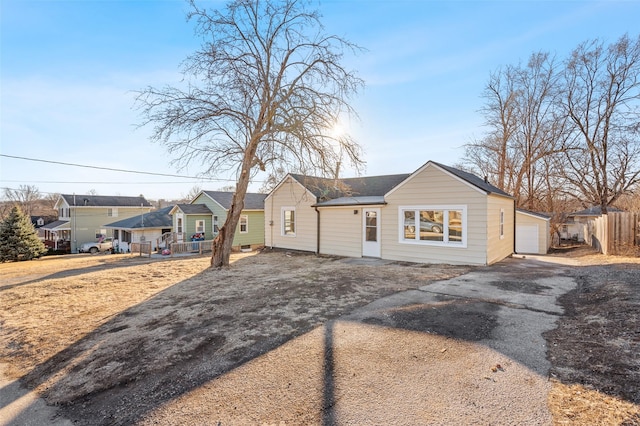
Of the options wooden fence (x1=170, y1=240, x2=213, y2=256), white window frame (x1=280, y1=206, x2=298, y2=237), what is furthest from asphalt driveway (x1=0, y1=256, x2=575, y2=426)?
wooden fence (x1=170, y1=240, x2=213, y2=256)

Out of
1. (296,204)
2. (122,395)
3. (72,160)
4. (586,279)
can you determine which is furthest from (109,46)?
(72,160)

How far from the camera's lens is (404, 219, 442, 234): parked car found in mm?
11320

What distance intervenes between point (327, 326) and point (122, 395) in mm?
2771

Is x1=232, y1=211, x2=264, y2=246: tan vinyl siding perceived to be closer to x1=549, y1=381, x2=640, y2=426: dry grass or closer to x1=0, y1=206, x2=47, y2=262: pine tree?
x1=0, y1=206, x2=47, y2=262: pine tree

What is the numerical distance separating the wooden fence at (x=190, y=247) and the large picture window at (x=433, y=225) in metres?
14.3

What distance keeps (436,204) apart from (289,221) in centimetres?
794

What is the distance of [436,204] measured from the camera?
1114 centimetres

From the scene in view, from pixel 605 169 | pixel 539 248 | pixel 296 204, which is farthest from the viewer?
pixel 605 169

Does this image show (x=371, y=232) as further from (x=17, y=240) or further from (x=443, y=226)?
(x=17, y=240)

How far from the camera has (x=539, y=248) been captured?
18312 millimetres

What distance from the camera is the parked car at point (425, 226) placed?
1132cm

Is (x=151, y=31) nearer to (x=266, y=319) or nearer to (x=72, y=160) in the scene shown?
(x=266, y=319)

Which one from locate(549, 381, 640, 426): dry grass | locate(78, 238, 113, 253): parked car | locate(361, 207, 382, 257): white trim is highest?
locate(361, 207, 382, 257): white trim

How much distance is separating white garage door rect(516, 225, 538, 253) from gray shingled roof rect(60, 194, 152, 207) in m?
40.9
